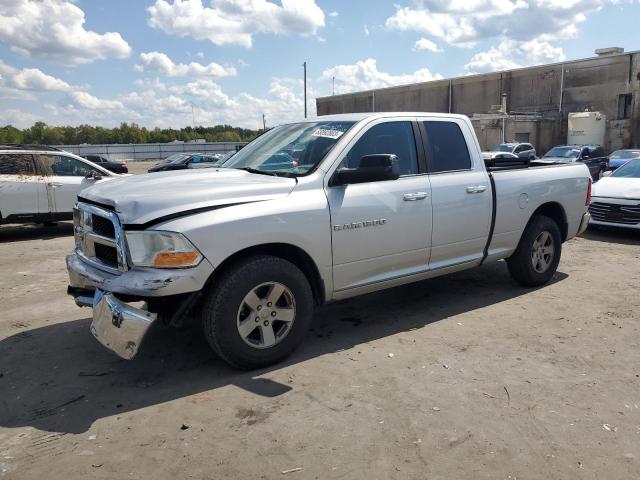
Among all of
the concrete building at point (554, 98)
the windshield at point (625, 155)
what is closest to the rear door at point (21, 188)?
the windshield at point (625, 155)

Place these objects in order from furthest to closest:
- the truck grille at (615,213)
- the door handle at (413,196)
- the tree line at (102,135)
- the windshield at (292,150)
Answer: the tree line at (102,135) → the truck grille at (615,213) → the door handle at (413,196) → the windshield at (292,150)

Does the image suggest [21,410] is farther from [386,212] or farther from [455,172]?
[455,172]

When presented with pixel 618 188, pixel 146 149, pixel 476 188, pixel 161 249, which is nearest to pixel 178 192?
pixel 161 249

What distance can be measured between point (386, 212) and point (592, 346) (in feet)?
6.81

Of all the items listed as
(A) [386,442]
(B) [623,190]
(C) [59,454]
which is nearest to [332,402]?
(A) [386,442]

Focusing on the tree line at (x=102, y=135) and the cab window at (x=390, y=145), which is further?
the tree line at (x=102, y=135)

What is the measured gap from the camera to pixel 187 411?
11.1 feet

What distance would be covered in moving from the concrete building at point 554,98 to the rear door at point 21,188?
3692 centimetres

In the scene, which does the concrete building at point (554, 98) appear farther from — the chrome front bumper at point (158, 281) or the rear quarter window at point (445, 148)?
the chrome front bumper at point (158, 281)

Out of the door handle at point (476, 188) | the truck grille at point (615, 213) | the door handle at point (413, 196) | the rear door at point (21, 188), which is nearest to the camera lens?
the door handle at point (413, 196)

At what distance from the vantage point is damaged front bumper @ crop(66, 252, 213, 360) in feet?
10.9

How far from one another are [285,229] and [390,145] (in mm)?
1435

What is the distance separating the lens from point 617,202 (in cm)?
920

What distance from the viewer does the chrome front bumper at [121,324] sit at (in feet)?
10.9
